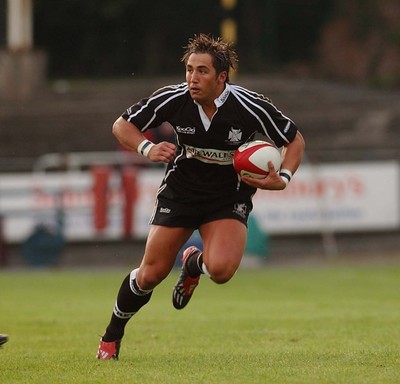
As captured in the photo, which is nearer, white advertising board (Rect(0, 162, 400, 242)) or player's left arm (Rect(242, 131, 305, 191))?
player's left arm (Rect(242, 131, 305, 191))

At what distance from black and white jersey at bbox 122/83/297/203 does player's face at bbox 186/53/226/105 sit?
0.47ft

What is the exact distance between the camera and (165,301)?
47.9ft

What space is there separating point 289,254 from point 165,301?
684cm

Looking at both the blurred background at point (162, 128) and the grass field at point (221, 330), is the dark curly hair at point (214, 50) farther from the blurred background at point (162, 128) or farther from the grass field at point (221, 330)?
the blurred background at point (162, 128)

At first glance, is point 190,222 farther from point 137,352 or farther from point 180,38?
point 180,38

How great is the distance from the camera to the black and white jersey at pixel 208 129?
848cm

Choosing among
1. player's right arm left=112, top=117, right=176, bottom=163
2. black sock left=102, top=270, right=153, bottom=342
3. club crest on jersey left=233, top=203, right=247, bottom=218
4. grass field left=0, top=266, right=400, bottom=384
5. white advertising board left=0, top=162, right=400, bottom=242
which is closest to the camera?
grass field left=0, top=266, right=400, bottom=384

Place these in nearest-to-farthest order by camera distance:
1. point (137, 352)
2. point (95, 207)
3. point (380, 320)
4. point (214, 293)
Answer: point (137, 352) → point (380, 320) → point (214, 293) → point (95, 207)

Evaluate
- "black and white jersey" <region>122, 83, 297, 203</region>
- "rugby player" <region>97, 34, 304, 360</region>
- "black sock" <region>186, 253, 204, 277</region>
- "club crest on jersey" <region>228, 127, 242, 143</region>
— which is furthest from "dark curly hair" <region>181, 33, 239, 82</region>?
"black sock" <region>186, 253, 204, 277</region>

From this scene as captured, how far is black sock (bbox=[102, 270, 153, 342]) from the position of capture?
28.2 ft

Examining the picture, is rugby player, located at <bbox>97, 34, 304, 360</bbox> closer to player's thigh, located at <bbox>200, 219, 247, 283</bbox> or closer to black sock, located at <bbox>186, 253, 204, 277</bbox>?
player's thigh, located at <bbox>200, 219, 247, 283</bbox>

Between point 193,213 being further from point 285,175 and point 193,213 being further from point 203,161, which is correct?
point 285,175

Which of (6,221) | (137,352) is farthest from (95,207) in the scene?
(137,352)

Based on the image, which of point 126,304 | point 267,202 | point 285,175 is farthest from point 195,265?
point 267,202
